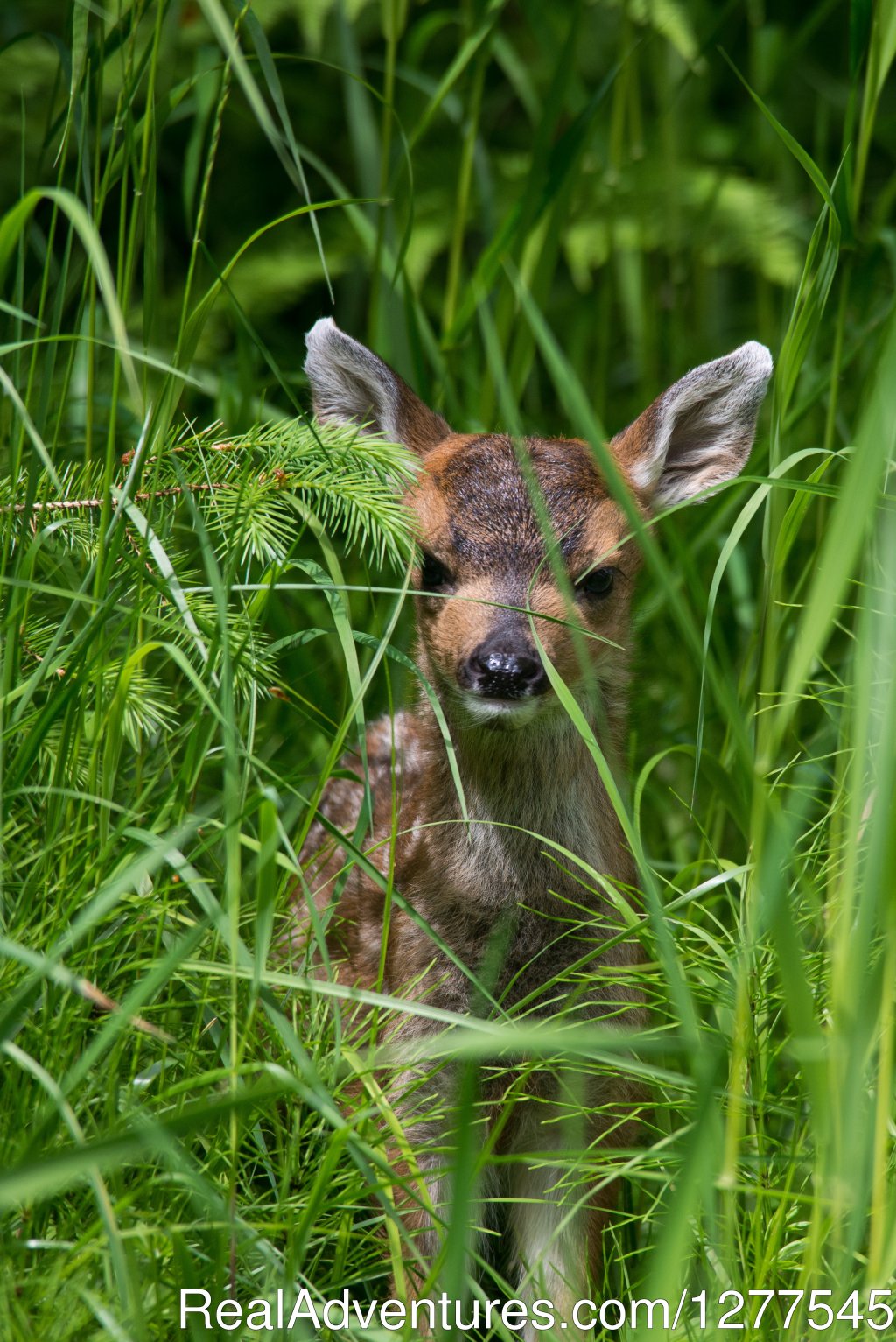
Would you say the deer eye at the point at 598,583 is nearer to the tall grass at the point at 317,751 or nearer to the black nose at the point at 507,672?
the tall grass at the point at 317,751

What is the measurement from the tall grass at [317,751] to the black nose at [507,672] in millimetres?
201

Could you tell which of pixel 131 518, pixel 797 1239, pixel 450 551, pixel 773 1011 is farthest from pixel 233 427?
pixel 797 1239

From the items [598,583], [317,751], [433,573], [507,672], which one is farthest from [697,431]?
[317,751]

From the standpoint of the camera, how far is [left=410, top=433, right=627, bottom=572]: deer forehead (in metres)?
3.59

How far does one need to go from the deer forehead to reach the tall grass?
11.9 inches

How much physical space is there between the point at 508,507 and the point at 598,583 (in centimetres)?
29

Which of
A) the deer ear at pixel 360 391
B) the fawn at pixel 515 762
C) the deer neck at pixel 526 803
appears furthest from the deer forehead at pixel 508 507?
the deer neck at pixel 526 803

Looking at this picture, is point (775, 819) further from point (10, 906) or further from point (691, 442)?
point (691, 442)

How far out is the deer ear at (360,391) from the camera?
3.77 metres

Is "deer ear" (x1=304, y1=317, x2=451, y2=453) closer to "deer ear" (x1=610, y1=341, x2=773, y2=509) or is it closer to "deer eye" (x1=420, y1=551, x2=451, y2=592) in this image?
"deer eye" (x1=420, y1=551, x2=451, y2=592)

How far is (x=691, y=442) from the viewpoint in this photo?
4082 millimetres

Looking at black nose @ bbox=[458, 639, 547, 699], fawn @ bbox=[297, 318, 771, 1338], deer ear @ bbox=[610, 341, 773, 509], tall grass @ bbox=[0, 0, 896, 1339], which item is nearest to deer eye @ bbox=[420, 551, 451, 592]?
fawn @ bbox=[297, 318, 771, 1338]

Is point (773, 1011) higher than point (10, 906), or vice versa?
point (10, 906)

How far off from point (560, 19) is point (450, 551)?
133 inches
